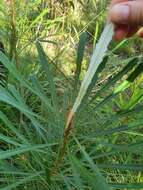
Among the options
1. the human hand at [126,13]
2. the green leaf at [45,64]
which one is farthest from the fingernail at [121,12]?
the green leaf at [45,64]

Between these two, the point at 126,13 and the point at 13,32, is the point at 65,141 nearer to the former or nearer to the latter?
the point at 126,13

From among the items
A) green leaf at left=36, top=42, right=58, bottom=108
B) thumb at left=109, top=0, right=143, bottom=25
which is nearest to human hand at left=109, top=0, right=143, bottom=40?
thumb at left=109, top=0, right=143, bottom=25

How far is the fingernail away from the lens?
821 mm

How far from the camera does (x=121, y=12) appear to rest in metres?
0.83

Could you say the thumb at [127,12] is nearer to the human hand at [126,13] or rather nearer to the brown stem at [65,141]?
the human hand at [126,13]

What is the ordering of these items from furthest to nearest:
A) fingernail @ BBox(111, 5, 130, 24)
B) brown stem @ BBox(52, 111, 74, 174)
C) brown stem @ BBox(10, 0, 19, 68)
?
1. brown stem @ BBox(10, 0, 19, 68)
2. fingernail @ BBox(111, 5, 130, 24)
3. brown stem @ BBox(52, 111, 74, 174)

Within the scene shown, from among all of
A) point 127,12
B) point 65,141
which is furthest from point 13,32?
point 65,141

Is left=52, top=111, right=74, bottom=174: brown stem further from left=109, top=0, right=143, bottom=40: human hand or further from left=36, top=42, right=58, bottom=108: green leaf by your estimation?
left=109, top=0, right=143, bottom=40: human hand

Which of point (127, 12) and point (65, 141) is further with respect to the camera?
point (127, 12)

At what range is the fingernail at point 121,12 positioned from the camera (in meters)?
0.82

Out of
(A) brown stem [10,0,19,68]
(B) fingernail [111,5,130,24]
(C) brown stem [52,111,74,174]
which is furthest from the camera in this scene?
(A) brown stem [10,0,19,68]

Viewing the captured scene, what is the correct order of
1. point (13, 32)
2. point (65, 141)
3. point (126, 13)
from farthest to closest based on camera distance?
point (13, 32), point (126, 13), point (65, 141)

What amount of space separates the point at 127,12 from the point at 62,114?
240 millimetres

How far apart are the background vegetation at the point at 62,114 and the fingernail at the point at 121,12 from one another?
51mm
